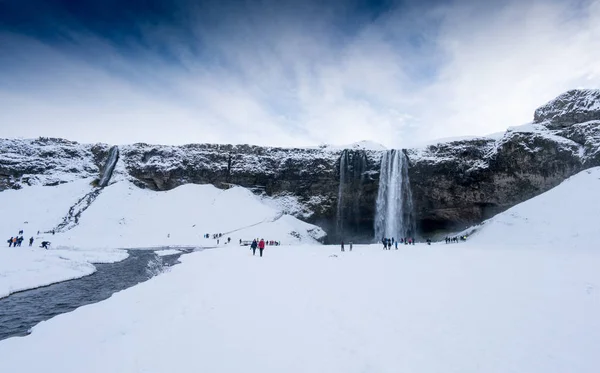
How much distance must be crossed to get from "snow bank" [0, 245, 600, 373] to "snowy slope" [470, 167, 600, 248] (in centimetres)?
2076

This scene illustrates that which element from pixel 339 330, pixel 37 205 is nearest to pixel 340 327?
pixel 339 330

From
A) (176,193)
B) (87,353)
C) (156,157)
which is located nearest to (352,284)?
(87,353)

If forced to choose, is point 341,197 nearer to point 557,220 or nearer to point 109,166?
point 557,220

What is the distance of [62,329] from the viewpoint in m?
7.68

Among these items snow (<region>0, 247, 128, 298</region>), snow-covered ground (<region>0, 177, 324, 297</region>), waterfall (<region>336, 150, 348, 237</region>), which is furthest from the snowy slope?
snow (<region>0, 247, 128, 298</region>)

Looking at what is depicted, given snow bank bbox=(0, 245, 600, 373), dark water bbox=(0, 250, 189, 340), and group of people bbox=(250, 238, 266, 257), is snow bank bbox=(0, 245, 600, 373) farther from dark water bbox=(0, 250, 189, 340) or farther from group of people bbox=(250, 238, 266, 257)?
group of people bbox=(250, 238, 266, 257)

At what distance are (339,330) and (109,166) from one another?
74.2 metres

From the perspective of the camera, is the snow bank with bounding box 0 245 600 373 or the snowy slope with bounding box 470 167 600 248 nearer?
the snow bank with bounding box 0 245 600 373

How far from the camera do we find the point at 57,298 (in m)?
13.4

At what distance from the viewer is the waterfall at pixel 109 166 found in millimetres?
64938

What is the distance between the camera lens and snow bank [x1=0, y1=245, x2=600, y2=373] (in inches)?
201

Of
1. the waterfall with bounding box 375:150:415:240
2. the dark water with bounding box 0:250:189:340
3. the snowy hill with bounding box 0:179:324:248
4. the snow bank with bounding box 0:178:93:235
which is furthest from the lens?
the waterfall with bounding box 375:150:415:240

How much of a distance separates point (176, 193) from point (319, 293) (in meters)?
58.6

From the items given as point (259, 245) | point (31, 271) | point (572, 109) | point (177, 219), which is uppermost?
point (572, 109)
